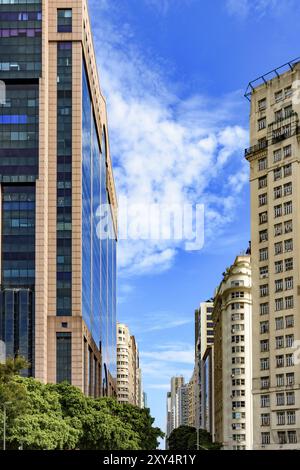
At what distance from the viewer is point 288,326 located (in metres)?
109

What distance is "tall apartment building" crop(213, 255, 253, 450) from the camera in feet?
501

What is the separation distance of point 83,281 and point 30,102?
112ft

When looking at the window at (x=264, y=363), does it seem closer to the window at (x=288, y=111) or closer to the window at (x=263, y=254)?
the window at (x=263, y=254)

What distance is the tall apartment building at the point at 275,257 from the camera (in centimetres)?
10788

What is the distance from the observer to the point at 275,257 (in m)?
113

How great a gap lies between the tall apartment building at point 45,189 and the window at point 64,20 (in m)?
0.19

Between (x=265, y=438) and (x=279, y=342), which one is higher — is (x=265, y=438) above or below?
below

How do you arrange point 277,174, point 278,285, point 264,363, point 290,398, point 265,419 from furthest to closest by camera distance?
point 277,174 < point 264,363 < point 278,285 < point 265,419 < point 290,398

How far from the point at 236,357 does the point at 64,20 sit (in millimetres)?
71144

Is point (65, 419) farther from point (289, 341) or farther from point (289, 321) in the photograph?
point (289, 321)

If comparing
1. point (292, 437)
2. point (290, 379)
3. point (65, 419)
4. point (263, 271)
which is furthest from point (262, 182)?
point (65, 419)

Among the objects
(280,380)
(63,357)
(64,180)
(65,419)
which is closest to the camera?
(65,419)

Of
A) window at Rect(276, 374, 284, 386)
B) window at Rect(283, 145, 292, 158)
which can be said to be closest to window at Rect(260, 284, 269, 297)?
window at Rect(276, 374, 284, 386)
